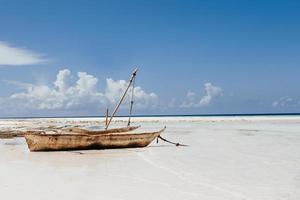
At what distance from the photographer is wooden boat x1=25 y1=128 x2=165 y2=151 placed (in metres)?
22.2

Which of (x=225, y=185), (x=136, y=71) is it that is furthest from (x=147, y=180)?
(x=136, y=71)

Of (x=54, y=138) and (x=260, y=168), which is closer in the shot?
(x=260, y=168)

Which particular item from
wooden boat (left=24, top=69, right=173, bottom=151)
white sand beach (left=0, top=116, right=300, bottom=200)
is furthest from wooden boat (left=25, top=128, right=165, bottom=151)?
white sand beach (left=0, top=116, right=300, bottom=200)

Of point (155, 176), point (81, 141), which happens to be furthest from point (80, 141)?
point (155, 176)

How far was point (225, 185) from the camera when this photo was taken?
11.6 m

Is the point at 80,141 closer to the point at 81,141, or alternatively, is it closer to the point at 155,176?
the point at 81,141

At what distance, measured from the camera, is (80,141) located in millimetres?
22750

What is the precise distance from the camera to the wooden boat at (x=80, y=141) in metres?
22.2

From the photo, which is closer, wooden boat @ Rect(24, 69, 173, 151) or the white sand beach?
the white sand beach

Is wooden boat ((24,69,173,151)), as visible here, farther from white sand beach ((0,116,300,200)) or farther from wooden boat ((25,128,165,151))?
white sand beach ((0,116,300,200))

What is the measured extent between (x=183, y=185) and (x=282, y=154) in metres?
8.91

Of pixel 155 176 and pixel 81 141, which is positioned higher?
pixel 81 141

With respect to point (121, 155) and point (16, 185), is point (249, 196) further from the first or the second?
point (121, 155)

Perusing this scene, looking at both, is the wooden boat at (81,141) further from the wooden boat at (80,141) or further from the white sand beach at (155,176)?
the white sand beach at (155,176)
